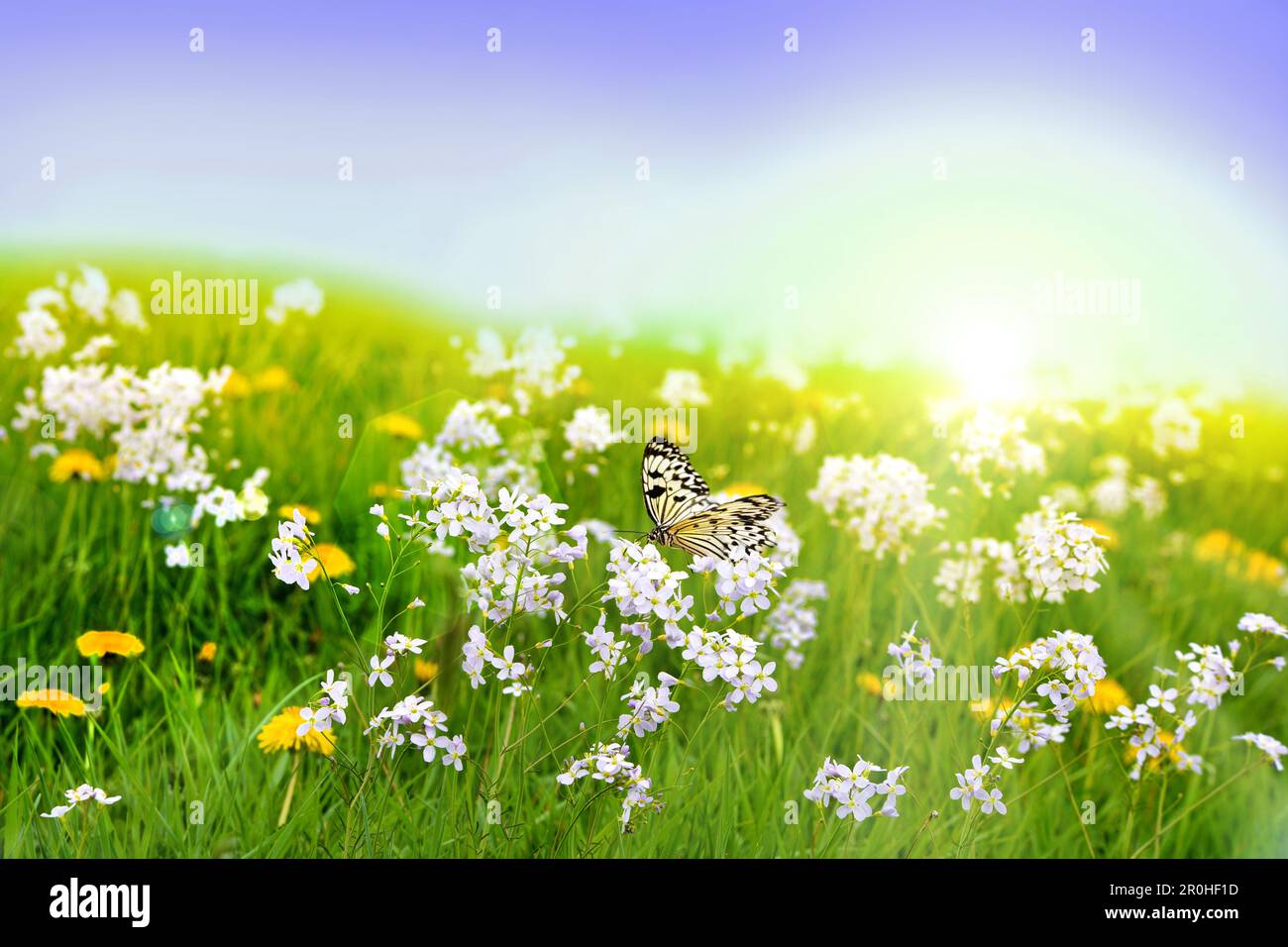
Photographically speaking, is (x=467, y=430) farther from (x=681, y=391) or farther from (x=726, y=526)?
(x=681, y=391)

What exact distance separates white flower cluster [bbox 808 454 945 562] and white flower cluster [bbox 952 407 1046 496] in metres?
0.27

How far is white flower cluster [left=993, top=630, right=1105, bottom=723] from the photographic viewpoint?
2723 millimetres

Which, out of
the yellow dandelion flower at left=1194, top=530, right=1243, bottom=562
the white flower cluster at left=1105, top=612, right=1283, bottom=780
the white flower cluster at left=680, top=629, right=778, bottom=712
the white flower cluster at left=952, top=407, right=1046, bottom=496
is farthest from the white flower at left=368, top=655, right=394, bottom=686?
the yellow dandelion flower at left=1194, top=530, right=1243, bottom=562

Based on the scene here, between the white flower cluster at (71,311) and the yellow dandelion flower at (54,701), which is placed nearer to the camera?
the yellow dandelion flower at (54,701)

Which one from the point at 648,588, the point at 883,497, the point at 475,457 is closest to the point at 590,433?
the point at 475,457

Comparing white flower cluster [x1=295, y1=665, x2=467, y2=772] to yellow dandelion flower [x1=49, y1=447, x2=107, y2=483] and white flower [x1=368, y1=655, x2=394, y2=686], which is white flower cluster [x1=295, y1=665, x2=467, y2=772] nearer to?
white flower [x1=368, y1=655, x2=394, y2=686]

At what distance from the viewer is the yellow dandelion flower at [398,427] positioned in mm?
4891

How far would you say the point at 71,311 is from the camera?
6207 mm

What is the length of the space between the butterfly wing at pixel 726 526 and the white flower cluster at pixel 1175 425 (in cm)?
383

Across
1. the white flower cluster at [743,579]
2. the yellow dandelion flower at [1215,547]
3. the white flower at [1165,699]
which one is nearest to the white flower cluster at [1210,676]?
the white flower at [1165,699]

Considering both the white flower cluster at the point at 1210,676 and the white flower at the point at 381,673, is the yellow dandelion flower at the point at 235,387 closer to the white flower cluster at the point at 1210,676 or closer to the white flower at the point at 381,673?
the white flower at the point at 381,673

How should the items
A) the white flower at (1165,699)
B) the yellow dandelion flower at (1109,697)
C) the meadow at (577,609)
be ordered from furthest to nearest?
the yellow dandelion flower at (1109,697)
the white flower at (1165,699)
the meadow at (577,609)

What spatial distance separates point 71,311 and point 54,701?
3.56m
